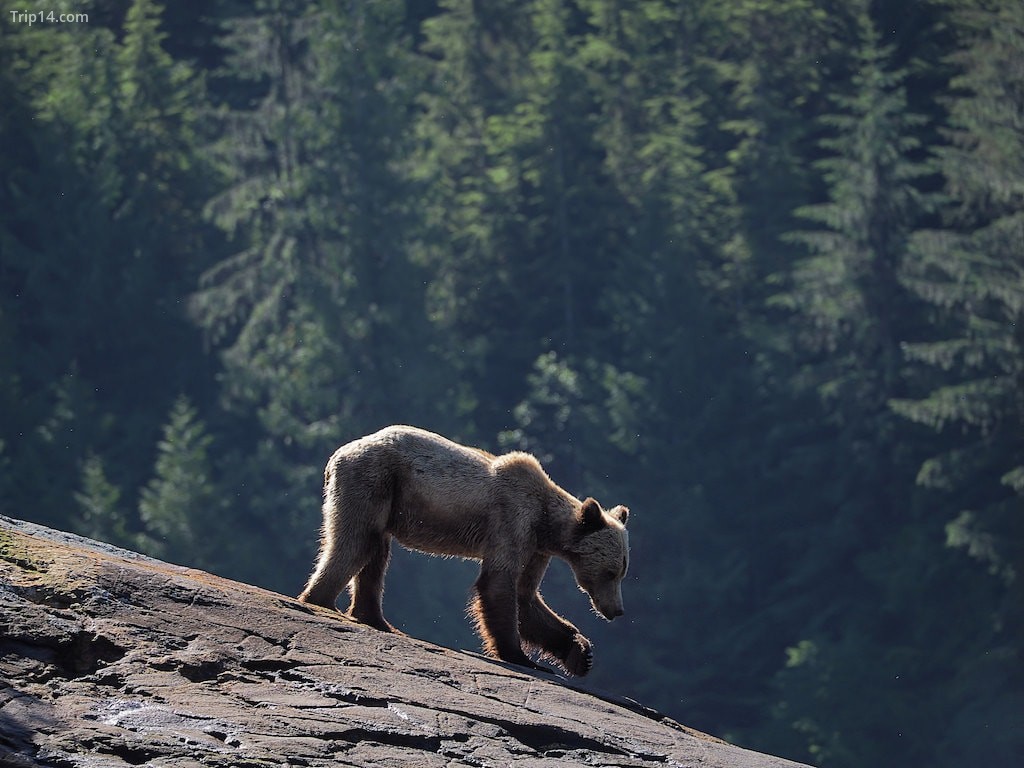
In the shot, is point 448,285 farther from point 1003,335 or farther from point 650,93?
point 1003,335

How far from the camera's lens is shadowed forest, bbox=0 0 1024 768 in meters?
40.1

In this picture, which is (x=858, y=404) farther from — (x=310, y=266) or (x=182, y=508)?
(x=182, y=508)

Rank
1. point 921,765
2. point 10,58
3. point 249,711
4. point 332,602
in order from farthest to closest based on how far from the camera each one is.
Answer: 1. point 10,58
2. point 921,765
3. point 332,602
4. point 249,711

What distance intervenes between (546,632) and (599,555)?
53cm

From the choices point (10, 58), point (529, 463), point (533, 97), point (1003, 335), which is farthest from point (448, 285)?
point (529, 463)

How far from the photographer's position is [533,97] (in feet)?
171

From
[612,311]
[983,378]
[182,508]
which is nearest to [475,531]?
[983,378]

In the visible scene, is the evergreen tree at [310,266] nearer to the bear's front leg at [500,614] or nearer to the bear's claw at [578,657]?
the bear's claw at [578,657]

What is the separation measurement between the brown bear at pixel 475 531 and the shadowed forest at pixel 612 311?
2731cm

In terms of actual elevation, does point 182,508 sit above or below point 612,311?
below

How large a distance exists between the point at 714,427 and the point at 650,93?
1351cm

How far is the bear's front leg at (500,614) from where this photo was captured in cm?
1019

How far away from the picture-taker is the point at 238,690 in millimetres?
8289

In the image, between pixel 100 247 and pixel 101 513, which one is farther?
pixel 100 247
